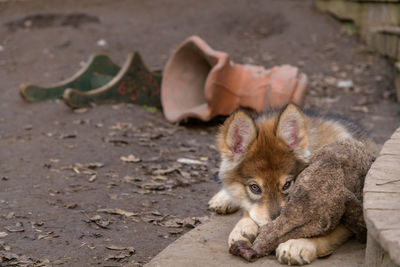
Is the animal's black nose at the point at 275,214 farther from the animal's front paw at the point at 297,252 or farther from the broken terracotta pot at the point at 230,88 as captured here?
the broken terracotta pot at the point at 230,88

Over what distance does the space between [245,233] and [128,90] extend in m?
4.49

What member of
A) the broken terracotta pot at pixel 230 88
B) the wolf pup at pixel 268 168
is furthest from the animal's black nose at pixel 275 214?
the broken terracotta pot at pixel 230 88

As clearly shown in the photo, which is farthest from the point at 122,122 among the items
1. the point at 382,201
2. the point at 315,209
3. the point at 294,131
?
the point at 382,201

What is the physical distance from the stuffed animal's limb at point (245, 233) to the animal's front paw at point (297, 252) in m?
0.33

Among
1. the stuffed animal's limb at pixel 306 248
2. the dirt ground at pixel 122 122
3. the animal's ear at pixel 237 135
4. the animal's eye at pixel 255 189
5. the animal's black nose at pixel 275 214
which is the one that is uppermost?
the animal's ear at pixel 237 135

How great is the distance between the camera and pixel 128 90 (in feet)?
25.3

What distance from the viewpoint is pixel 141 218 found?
14.4 ft

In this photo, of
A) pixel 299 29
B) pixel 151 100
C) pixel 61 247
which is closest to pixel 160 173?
pixel 61 247

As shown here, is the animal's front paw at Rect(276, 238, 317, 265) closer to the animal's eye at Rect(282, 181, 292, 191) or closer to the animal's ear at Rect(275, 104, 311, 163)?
the animal's eye at Rect(282, 181, 292, 191)

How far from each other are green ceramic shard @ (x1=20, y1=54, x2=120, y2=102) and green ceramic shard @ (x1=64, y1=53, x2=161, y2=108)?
0.28m

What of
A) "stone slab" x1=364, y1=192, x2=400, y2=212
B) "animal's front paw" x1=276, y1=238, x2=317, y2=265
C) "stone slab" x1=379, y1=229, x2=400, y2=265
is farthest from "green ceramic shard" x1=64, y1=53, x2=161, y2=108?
"stone slab" x1=379, y1=229, x2=400, y2=265

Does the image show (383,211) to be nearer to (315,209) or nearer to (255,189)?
(315,209)

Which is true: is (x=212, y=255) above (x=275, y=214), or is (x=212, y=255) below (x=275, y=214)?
below

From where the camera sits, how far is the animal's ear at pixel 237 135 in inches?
144
